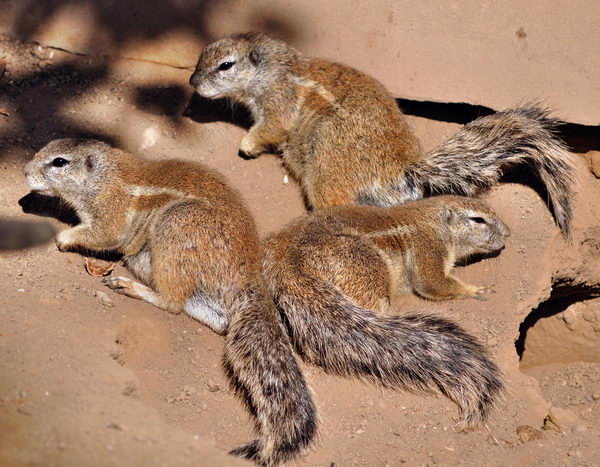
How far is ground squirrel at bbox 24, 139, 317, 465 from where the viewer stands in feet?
15.4

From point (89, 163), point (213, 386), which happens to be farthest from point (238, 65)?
point (213, 386)

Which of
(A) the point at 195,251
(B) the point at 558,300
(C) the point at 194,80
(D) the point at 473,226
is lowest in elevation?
(B) the point at 558,300

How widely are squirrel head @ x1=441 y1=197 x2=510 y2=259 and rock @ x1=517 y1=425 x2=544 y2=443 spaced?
1780 mm

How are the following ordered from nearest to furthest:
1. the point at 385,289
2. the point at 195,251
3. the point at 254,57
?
the point at 195,251 < the point at 385,289 < the point at 254,57

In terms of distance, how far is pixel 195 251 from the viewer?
17.2ft

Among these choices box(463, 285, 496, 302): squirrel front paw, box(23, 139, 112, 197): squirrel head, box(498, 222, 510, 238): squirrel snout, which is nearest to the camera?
box(23, 139, 112, 197): squirrel head

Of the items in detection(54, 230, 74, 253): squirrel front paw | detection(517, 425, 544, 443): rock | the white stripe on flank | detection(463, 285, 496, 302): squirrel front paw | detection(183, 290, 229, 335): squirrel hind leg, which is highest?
the white stripe on flank

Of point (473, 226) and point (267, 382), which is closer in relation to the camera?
point (267, 382)

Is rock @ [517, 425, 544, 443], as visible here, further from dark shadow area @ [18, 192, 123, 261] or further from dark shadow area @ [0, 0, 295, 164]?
dark shadow area @ [0, 0, 295, 164]

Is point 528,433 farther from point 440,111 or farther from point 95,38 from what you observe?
point 95,38

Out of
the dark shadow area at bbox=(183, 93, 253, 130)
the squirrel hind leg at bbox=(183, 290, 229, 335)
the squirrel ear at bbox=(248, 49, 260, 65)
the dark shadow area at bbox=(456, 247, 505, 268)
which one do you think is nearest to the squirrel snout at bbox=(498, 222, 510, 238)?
the dark shadow area at bbox=(456, 247, 505, 268)

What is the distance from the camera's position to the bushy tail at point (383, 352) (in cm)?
511

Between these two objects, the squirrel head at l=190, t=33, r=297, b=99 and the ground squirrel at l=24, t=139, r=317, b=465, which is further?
the squirrel head at l=190, t=33, r=297, b=99

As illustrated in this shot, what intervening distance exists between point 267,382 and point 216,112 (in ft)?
12.4
